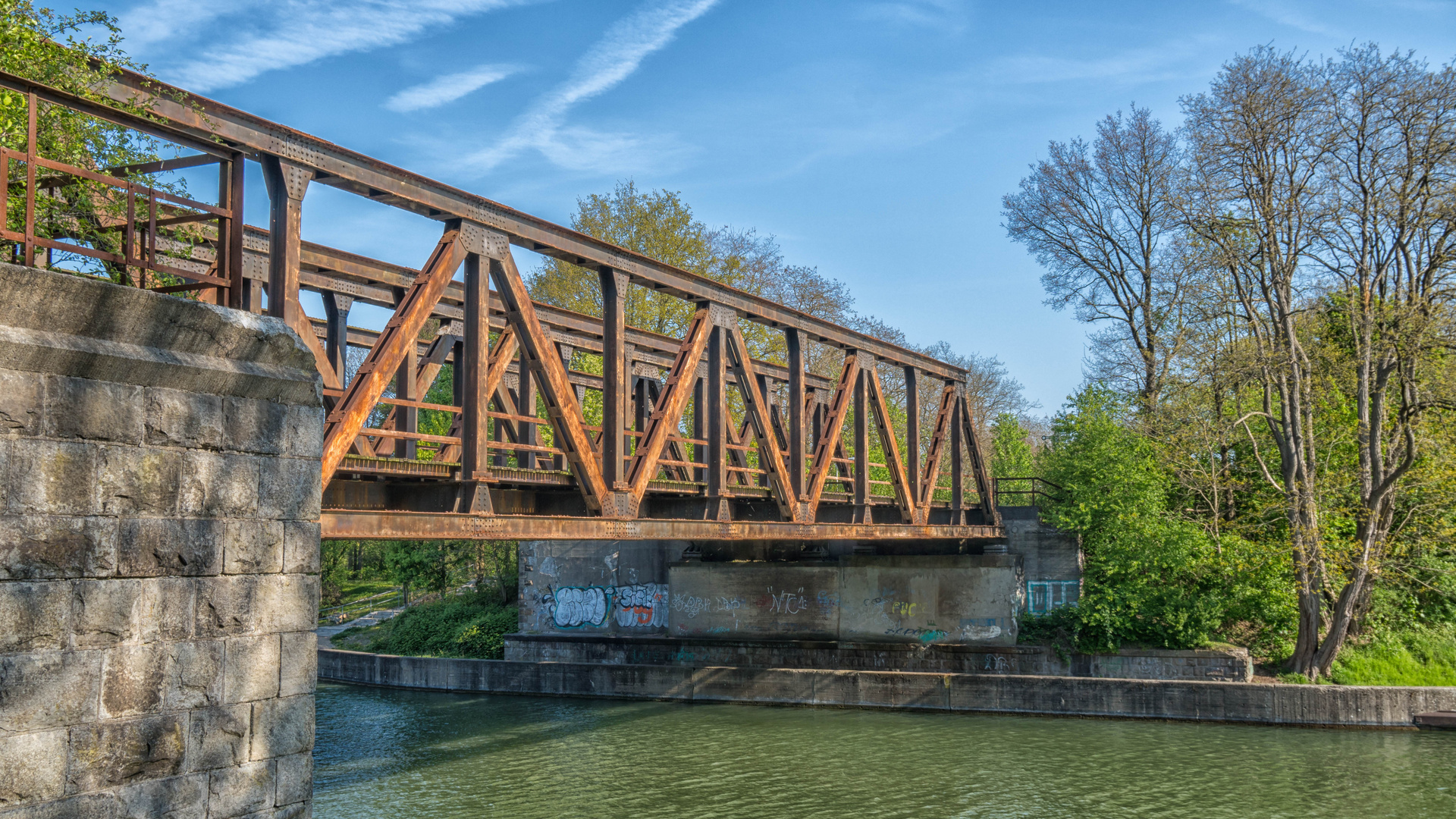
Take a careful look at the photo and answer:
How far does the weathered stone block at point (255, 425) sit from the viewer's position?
6.26 meters

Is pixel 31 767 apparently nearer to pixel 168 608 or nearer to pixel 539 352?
pixel 168 608

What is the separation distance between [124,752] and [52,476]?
1.47m

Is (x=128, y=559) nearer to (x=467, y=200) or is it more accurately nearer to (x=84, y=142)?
(x=84, y=142)

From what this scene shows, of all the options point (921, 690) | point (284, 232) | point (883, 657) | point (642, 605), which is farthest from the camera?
point (642, 605)

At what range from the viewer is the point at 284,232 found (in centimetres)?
1038

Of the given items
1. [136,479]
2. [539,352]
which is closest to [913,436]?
[539,352]

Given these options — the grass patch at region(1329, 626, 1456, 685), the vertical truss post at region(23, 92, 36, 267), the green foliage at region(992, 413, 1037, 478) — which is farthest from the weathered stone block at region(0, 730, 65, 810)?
the green foliage at region(992, 413, 1037, 478)

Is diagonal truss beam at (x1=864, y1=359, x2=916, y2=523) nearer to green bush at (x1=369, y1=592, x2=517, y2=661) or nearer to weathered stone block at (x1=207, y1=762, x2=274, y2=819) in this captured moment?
green bush at (x1=369, y1=592, x2=517, y2=661)

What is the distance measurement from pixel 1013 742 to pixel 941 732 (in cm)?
181

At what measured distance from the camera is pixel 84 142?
730 cm

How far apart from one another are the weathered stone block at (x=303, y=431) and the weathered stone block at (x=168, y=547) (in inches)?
26.6

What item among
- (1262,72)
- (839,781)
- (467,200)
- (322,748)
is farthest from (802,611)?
(467,200)

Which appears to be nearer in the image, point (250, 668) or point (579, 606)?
point (250, 668)

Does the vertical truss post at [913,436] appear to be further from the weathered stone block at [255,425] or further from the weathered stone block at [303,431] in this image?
the weathered stone block at [255,425]
